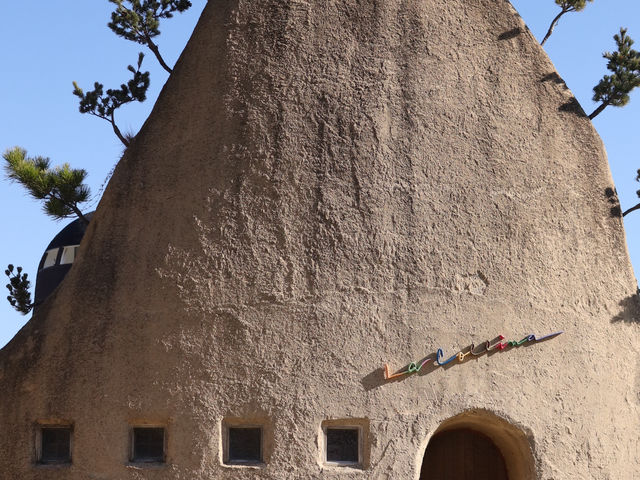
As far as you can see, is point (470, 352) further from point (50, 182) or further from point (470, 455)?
point (50, 182)

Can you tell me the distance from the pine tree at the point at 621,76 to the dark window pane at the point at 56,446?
26.6 ft

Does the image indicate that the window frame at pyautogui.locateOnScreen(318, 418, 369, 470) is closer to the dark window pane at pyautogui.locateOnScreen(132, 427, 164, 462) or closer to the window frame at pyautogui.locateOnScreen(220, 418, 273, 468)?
the window frame at pyautogui.locateOnScreen(220, 418, 273, 468)

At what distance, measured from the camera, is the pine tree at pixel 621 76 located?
13068 millimetres

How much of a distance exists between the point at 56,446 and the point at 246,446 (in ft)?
7.50

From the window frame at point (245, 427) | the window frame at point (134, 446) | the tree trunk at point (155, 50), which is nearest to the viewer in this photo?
the window frame at point (245, 427)

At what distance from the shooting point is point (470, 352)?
11.0 metres

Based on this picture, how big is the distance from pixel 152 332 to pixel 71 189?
3990 millimetres

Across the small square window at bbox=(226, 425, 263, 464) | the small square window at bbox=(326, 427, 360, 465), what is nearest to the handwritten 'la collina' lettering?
the small square window at bbox=(326, 427, 360, 465)

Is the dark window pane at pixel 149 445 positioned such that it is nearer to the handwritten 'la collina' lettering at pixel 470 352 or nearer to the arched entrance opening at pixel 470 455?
the handwritten 'la collina' lettering at pixel 470 352

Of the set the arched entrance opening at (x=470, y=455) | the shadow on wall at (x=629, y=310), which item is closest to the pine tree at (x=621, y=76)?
the shadow on wall at (x=629, y=310)

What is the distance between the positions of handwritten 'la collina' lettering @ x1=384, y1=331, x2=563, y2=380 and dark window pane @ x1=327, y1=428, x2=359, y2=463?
75cm

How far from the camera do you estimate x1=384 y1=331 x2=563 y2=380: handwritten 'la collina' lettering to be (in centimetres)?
1071

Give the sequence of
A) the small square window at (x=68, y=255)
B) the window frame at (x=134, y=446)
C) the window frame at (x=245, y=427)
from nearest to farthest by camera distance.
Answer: the window frame at (x=245, y=427) < the window frame at (x=134, y=446) < the small square window at (x=68, y=255)

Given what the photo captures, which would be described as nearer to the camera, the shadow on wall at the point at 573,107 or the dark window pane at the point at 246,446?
the dark window pane at the point at 246,446
